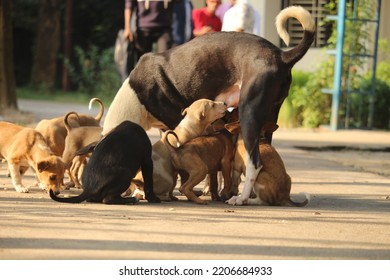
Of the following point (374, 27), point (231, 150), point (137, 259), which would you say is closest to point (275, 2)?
point (374, 27)

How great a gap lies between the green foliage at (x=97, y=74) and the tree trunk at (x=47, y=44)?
0.70 meters

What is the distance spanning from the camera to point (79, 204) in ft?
27.5

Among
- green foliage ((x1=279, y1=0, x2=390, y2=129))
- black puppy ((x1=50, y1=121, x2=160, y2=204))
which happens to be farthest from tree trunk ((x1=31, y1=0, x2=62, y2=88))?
black puppy ((x1=50, y1=121, x2=160, y2=204))

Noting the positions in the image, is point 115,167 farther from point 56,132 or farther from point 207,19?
point 207,19

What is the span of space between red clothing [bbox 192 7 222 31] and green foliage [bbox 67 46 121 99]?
13.5 metres

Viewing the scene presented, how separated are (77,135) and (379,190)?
3.09 m

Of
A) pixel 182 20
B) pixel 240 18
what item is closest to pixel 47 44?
pixel 182 20

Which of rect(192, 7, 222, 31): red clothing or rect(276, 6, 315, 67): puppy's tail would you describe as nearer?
rect(276, 6, 315, 67): puppy's tail

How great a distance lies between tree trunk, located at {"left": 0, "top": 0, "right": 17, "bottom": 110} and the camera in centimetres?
1836

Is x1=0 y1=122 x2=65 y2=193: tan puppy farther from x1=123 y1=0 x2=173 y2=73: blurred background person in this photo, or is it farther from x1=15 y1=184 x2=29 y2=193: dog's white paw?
x1=123 y1=0 x2=173 y2=73: blurred background person

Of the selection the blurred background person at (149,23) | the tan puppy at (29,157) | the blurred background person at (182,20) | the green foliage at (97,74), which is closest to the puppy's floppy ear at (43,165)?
the tan puppy at (29,157)

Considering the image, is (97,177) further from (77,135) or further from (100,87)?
(100,87)
